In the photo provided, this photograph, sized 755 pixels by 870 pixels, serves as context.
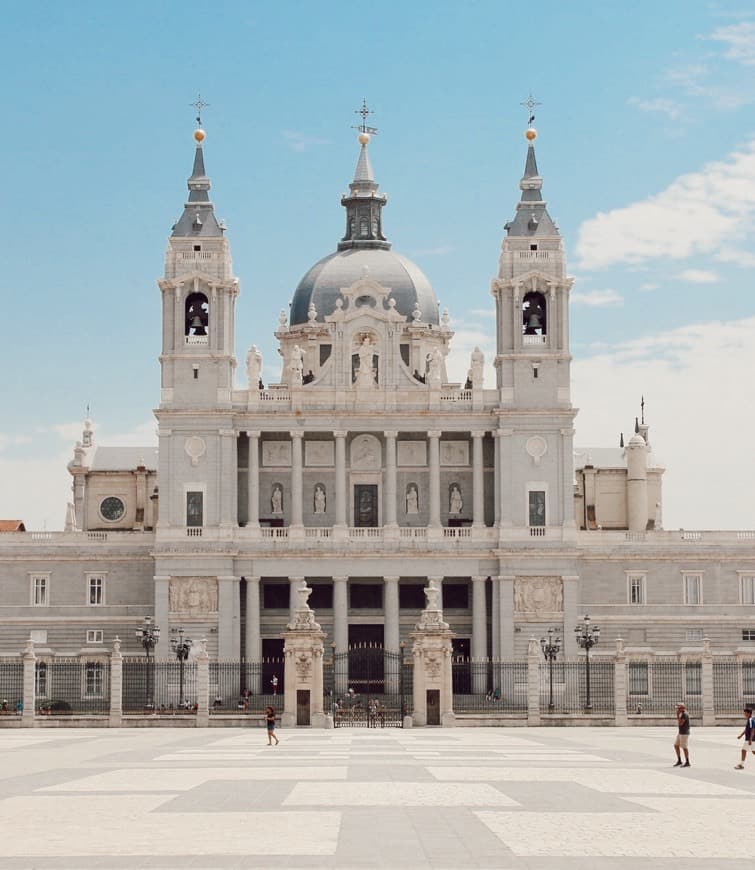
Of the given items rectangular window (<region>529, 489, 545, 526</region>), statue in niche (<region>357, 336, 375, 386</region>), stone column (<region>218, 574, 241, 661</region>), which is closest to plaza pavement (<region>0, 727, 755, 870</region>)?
stone column (<region>218, 574, 241, 661</region>)

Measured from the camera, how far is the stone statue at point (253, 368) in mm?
91775

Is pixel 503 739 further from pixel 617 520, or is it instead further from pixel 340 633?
pixel 617 520

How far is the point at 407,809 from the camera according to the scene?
27.8 m

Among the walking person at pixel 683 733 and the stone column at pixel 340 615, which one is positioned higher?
the stone column at pixel 340 615

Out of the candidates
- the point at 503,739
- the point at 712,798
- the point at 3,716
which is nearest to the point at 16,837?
the point at 712,798

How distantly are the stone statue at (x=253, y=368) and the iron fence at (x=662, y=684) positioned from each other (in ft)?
81.1

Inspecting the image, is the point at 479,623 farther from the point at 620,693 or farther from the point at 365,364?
the point at 620,693

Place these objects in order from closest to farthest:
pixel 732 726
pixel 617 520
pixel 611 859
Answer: pixel 611 859 < pixel 732 726 < pixel 617 520

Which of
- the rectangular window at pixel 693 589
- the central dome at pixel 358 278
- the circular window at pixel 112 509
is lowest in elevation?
the rectangular window at pixel 693 589

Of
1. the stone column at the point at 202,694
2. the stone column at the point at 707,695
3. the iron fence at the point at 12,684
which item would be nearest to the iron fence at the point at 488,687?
the stone column at the point at 707,695

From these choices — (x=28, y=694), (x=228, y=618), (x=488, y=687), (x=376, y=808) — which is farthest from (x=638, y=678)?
(x=376, y=808)

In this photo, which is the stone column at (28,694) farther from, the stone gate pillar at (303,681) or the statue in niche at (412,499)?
the statue in niche at (412,499)

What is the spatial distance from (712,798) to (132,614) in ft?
210

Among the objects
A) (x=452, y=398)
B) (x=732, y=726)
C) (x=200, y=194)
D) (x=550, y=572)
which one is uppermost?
(x=200, y=194)
